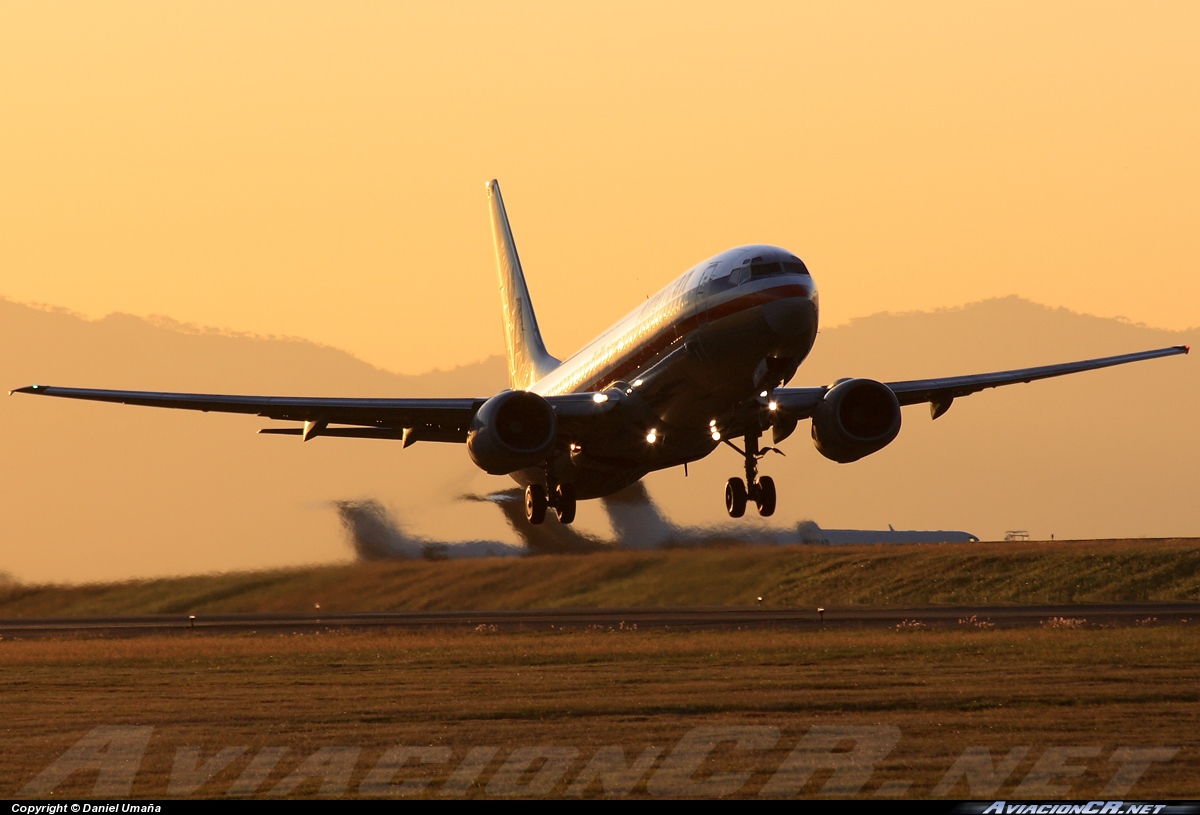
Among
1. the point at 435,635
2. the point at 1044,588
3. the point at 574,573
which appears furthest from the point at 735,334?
the point at 1044,588

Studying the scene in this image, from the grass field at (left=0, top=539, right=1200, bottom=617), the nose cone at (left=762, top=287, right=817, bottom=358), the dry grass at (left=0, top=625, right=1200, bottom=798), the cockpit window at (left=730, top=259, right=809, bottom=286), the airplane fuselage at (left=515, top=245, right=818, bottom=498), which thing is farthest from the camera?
the grass field at (left=0, top=539, right=1200, bottom=617)

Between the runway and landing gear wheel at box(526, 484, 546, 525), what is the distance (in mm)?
11424

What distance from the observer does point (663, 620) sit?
56.8 m

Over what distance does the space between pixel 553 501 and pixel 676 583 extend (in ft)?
66.9

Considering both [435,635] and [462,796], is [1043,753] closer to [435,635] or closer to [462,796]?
[462,796]

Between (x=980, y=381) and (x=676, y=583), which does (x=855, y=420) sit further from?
(x=676, y=583)

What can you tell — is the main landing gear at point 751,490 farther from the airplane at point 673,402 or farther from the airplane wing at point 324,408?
the airplane wing at point 324,408

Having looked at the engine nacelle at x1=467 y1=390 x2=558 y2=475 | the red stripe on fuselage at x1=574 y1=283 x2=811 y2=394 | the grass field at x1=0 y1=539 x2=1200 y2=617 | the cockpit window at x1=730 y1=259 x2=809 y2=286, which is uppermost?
the cockpit window at x1=730 y1=259 x2=809 y2=286

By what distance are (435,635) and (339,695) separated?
1622 cm

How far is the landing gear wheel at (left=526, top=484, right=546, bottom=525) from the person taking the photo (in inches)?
1670

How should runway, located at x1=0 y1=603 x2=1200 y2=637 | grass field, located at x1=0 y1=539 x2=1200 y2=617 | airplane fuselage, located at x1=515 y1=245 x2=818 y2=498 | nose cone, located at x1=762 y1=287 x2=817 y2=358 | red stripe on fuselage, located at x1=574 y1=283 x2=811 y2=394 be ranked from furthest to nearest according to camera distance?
grass field, located at x1=0 y1=539 x2=1200 y2=617, runway, located at x1=0 y1=603 x2=1200 y2=637, airplane fuselage, located at x1=515 y1=245 x2=818 y2=498, red stripe on fuselage, located at x1=574 y1=283 x2=811 y2=394, nose cone, located at x1=762 y1=287 x2=817 y2=358

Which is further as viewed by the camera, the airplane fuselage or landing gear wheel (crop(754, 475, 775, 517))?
landing gear wheel (crop(754, 475, 775, 517))

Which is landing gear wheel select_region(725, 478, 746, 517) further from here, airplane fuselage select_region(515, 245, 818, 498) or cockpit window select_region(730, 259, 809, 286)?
cockpit window select_region(730, 259, 809, 286)

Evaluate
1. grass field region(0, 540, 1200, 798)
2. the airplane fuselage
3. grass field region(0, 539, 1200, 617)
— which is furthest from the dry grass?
grass field region(0, 539, 1200, 617)
